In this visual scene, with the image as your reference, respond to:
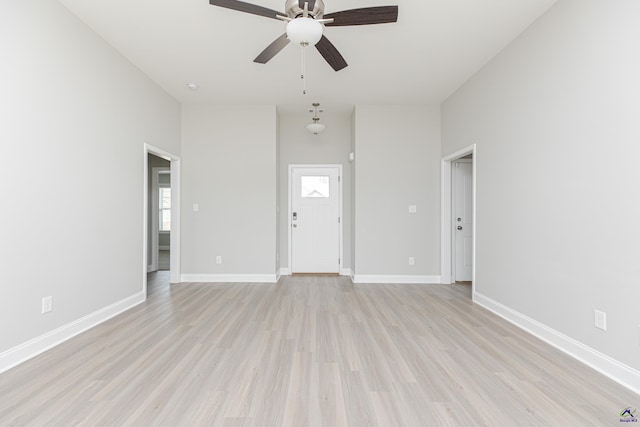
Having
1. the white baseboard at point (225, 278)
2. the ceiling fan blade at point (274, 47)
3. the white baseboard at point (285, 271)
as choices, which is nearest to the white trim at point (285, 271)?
the white baseboard at point (285, 271)

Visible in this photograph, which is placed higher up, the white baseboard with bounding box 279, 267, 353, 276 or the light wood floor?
the white baseboard with bounding box 279, 267, 353, 276

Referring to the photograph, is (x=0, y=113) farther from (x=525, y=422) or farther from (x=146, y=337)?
(x=525, y=422)

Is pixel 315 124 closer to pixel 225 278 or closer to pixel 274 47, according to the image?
pixel 274 47

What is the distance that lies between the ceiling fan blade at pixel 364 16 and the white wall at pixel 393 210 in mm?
2550

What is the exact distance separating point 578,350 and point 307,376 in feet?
6.39

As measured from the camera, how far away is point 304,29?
195 centimetres

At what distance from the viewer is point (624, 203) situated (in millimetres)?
1883

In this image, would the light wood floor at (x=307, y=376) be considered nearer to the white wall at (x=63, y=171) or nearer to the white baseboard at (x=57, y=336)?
the white baseboard at (x=57, y=336)

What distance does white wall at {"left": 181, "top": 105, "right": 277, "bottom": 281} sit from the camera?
4738mm

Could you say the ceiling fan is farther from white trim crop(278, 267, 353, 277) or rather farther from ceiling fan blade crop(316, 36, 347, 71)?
white trim crop(278, 267, 353, 277)

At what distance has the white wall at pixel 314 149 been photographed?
531 cm

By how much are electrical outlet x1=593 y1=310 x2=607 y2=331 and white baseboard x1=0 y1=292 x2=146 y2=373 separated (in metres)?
3.92

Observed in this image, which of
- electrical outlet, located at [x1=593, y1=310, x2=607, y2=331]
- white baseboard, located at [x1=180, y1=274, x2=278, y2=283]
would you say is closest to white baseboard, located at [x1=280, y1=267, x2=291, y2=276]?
white baseboard, located at [x1=180, y1=274, x2=278, y2=283]

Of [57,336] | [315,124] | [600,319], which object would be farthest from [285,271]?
[600,319]
